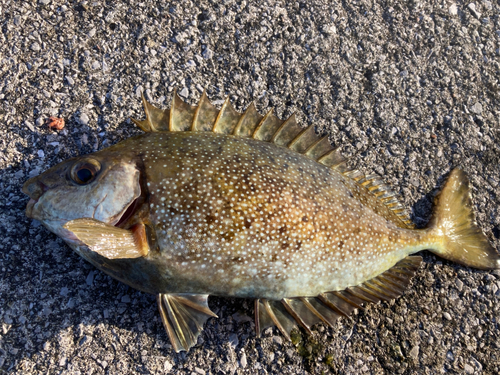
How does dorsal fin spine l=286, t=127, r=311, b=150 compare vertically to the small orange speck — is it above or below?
above

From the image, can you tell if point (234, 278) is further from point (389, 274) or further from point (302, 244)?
point (389, 274)

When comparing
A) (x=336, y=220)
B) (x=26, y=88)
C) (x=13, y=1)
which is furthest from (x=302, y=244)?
(x=13, y=1)

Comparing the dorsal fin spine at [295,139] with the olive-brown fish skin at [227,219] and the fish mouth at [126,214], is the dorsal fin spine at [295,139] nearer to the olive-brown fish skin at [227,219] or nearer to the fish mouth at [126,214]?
the olive-brown fish skin at [227,219]

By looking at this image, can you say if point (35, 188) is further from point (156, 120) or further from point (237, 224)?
point (237, 224)

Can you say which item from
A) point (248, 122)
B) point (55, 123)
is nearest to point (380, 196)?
point (248, 122)

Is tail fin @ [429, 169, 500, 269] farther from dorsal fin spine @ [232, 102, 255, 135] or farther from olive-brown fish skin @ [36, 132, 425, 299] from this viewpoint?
dorsal fin spine @ [232, 102, 255, 135]

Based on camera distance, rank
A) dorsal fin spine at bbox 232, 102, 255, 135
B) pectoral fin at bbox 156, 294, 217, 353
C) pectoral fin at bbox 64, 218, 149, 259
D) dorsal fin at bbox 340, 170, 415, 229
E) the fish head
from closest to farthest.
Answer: pectoral fin at bbox 64, 218, 149, 259 → the fish head → pectoral fin at bbox 156, 294, 217, 353 → dorsal fin spine at bbox 232, 102, 255, 135 → dorsal fin at bbox 340, 170, 415, 229

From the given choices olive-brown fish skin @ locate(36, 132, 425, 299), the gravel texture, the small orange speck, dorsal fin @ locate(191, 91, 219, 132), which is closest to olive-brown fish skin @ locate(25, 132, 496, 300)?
olive-brown fish skin @ locate(36, 132, 425, 299)
